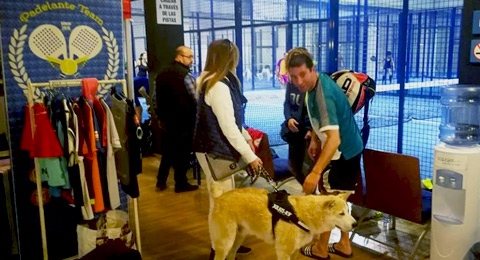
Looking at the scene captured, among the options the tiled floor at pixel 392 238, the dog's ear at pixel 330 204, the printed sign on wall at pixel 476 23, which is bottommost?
the tiled floor at pixel 392 238

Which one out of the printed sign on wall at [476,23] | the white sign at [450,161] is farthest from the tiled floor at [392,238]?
the printed sign on wall at [476,23]

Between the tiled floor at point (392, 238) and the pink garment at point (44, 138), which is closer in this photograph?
the pink garment at point (44, 138)

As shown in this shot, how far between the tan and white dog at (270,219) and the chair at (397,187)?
653 millimetres

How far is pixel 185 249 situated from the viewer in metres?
3.38

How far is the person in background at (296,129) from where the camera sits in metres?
3.53

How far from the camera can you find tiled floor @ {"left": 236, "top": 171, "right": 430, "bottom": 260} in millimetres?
3189

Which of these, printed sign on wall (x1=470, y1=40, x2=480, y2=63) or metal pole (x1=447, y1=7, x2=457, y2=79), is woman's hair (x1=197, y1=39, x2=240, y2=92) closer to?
printed sign on wall (x1=470, y1=40, x2=480, y2=63)

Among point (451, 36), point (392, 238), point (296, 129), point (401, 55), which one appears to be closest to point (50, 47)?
point (296, 129)

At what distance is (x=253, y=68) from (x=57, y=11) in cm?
681

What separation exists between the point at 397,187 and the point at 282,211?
0.98 m

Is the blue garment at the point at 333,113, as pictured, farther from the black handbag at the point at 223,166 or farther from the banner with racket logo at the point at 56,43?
the banner with racket logo at the point at 56,43

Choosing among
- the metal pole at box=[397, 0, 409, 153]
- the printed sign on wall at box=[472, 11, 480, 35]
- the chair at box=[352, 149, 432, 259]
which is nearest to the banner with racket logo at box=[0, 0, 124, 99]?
the chair at box=[352, 149, 432, 259]

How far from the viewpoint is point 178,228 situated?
12.5 ft

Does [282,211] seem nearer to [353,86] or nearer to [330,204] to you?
[330,204]
